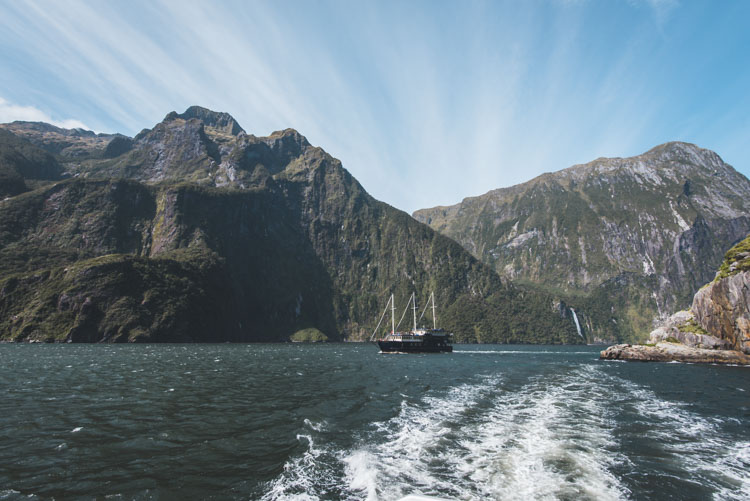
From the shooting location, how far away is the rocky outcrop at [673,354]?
8531cm

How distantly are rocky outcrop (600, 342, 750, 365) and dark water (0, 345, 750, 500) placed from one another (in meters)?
59.1

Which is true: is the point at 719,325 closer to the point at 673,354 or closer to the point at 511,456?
the point at 673,354

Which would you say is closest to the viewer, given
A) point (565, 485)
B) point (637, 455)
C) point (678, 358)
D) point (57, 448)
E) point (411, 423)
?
point (565, 485)

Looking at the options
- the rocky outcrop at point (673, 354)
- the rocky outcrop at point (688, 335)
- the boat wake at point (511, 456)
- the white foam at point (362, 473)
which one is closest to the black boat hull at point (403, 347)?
the rocky outcrop at point (673, 354)

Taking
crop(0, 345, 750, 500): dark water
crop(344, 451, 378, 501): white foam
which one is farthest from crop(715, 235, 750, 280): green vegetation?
crop(344, 451, 378, 501): white foam

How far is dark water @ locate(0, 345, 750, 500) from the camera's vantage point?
15.8m

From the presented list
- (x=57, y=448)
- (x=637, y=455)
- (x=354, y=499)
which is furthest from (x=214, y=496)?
(x=637, y=455)

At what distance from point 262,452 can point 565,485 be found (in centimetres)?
1494

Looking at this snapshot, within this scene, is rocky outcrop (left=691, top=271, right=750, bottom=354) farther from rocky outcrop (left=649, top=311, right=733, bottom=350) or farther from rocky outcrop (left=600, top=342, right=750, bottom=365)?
rocky outcrop (left=600, top=342, right=750, bottom=365)

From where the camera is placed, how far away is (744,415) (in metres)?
32.7

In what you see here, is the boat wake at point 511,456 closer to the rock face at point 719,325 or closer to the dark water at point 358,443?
the dark water at point 358,443

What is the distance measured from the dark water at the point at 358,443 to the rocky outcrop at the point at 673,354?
5912 centimetres

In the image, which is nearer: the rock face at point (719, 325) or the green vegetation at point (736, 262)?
the rock face at point (719, 325)

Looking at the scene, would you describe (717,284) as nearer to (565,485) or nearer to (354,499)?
(565,485)
